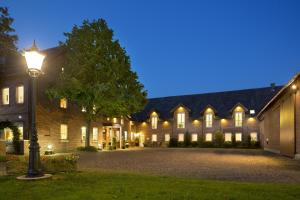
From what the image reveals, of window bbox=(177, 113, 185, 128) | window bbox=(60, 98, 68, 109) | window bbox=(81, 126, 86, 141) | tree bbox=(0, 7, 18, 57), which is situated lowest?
window bbox=(81, 126, 86, 141)

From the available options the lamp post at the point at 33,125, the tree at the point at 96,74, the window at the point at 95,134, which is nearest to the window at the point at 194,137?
the window at the point at 95,134

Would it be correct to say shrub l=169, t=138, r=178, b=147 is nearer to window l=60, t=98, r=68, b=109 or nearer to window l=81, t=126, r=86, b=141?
window l=81, t=126, r=86, b=141

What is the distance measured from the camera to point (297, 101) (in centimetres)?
2198

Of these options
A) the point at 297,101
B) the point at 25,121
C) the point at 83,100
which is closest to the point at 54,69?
the point at 83,100

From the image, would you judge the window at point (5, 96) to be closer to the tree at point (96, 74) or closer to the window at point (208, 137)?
the tree at point (96, 74)

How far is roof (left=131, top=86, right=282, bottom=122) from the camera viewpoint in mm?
47500

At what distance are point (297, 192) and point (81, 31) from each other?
89.9 feet

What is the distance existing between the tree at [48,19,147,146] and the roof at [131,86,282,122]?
64.4ft

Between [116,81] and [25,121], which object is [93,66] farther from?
[25,121]

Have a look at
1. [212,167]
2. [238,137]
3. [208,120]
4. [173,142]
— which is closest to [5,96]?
[212,167]

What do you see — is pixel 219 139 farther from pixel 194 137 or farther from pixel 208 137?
pixel 194 137

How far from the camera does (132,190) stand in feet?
28.0

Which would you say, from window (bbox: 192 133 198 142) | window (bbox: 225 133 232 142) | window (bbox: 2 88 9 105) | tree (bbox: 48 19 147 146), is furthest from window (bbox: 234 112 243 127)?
window (bbox: 2 88 9 105)

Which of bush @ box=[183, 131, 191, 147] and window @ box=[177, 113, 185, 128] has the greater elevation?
window @ box=[177, 113, 185, 128]
